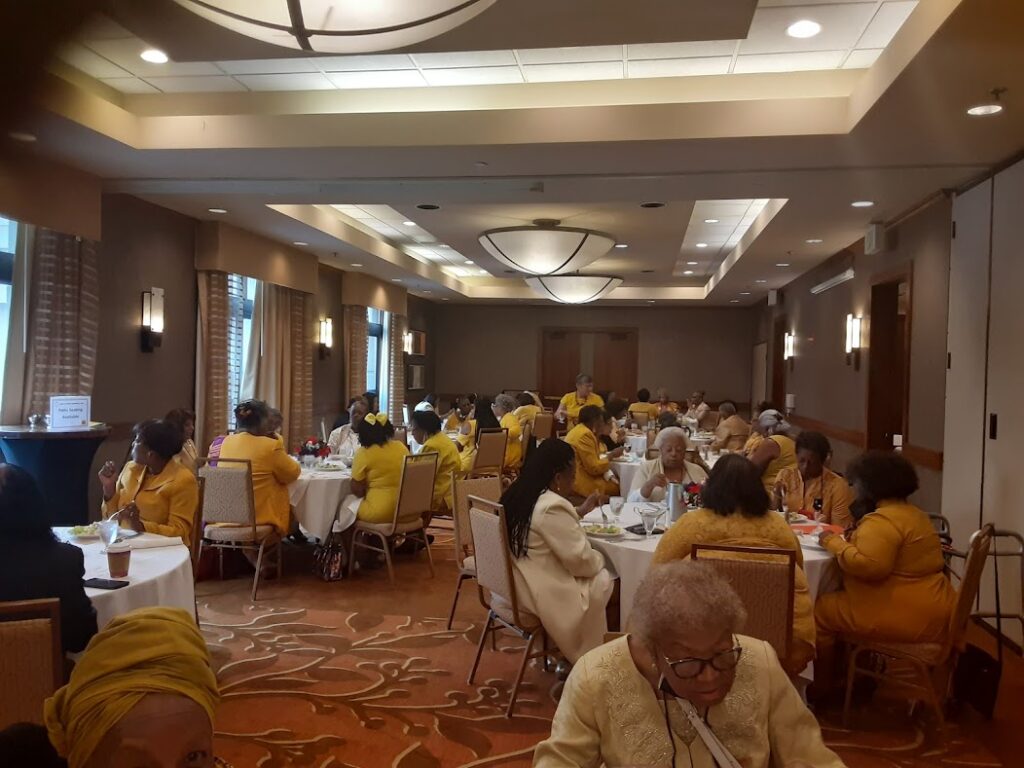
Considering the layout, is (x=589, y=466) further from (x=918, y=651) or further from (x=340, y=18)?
(x=340, y=18)

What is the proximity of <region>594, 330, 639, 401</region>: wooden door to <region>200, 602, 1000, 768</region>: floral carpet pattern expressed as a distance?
13560 mm

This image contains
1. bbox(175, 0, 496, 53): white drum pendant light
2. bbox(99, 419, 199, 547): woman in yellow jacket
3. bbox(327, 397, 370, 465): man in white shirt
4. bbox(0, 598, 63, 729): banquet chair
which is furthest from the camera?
bbox(327, 397, 370, 465): man in white shirt

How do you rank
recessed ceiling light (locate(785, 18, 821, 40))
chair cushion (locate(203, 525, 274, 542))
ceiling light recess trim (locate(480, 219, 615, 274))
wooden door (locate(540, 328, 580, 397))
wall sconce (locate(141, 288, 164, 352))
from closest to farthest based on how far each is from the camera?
recessed ceiling light (locate(785, 18, 821, 40)), chair cushion (locate(203, 525, 274, 542)), wall sconce (locate(141, 288, 164, 352)), ceiling light recess trim (locate(480, 219, 615, 274)), wooden door (locate(540, 328, 580, 397))

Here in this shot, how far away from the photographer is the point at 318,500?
20.0 ft

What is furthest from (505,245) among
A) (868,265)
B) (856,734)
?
(856,734)

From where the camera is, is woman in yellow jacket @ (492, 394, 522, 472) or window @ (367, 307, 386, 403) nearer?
woman in yellow jacket @ (492, 394, 522, 472)

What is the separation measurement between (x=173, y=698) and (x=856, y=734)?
11.0 ft

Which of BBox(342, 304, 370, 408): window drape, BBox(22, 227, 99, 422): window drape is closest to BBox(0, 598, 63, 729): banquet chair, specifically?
BBox(22, 227, 99, 422): window drape

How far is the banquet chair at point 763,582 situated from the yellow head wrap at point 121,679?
83.4 inches

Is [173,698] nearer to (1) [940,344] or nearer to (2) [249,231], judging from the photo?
(1) [940,344]

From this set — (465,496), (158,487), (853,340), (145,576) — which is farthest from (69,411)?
(853,340)

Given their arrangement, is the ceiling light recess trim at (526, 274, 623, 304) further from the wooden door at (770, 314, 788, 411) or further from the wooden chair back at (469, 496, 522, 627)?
the wooden chair back at (469, 496, 522, 627)

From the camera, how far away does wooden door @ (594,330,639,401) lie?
1809 centimetres

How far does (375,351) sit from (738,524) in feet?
38.2
